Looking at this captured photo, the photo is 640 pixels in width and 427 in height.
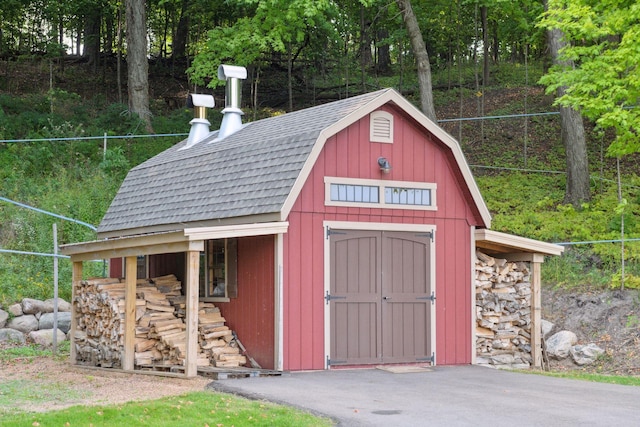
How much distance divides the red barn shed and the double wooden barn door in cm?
2

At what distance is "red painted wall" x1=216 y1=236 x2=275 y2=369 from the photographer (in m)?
12.2

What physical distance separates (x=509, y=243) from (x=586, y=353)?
2.52 m

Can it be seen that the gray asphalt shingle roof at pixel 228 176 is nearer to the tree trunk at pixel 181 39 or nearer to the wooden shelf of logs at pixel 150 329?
the wooden shelf of logs at pixel 150 329

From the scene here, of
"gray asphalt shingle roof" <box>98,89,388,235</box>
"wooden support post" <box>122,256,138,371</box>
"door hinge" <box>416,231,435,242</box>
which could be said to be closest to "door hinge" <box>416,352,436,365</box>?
"door hinge" <box>416,231,435,242</box>

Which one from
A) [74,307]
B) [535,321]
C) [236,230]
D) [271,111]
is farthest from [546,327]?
[271,111]

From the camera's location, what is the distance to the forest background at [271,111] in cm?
1881

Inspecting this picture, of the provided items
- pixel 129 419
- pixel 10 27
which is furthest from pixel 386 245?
pixel 10 27

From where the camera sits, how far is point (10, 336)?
1571cm

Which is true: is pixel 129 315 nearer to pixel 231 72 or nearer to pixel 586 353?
pixel 231 72

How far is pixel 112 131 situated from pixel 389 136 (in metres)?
13.9

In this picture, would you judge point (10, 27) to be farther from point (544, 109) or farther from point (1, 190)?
point (544, 109)

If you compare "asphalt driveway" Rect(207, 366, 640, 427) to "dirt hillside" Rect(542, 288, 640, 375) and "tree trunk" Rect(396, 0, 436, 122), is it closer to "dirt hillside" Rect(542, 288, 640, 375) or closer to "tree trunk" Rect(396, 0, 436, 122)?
"dirt hillside" Rect(542, 288, 640, 375)

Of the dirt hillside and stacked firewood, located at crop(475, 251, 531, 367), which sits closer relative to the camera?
stacked firewood, located at crop(475, 251, 531, 367)

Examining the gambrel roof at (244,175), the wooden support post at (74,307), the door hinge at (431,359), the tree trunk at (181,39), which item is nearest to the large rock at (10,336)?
the wooden support post at (74,307)
